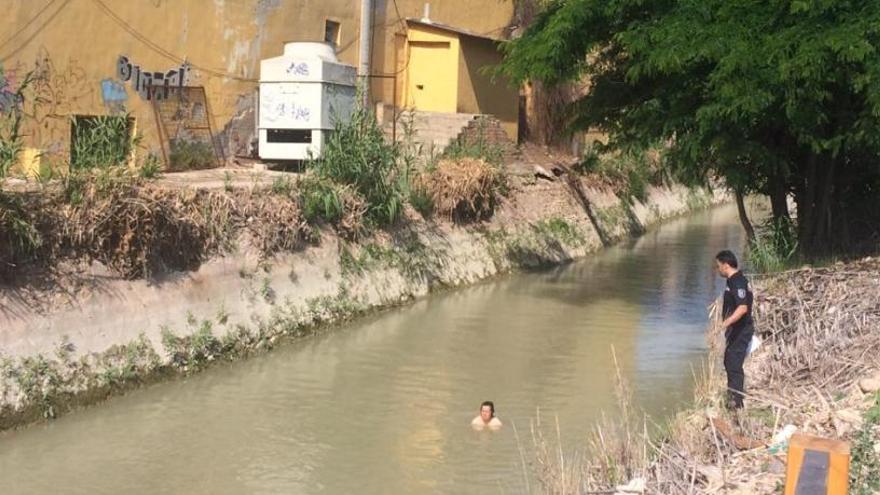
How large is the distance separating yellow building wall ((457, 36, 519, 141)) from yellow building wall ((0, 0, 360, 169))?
4.23 meters

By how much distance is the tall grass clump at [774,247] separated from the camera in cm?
1502

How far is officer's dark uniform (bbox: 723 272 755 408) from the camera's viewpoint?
9.47m

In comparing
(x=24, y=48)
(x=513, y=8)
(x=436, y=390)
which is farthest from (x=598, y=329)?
(x=513, y=8)

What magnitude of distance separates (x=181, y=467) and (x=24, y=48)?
9.92 m

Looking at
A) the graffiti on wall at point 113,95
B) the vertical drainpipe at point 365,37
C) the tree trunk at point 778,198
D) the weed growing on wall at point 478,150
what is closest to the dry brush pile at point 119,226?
the graffiti on wall at point 113,95

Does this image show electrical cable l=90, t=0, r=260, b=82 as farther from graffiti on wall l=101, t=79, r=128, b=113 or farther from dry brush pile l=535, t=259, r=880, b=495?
dry brush pile l=535, t=259, r=880, b=495

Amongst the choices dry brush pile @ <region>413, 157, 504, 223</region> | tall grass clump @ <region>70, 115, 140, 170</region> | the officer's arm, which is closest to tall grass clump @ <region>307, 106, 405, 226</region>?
dry brush pile @ <region>413, 157, 504, 223</region>

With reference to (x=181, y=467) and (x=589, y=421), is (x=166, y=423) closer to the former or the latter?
(x=181, y=467)

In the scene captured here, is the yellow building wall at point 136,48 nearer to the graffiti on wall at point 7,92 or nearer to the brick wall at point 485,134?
the graffiti on wall at point 7,92

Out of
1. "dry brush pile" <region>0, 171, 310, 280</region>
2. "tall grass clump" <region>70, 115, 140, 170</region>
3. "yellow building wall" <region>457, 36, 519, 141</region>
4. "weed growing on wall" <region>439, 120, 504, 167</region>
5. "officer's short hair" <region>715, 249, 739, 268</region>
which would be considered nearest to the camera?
"officer's short hair" <region>715, 249, 739, 268</region>

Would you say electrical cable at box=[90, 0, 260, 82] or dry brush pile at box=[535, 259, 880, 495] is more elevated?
electrical cable at box=[90, 0, 260, 82]

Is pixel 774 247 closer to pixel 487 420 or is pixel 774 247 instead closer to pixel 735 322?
pixel 735 322

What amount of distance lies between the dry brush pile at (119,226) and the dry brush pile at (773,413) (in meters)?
5.94

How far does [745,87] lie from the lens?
13742mm
